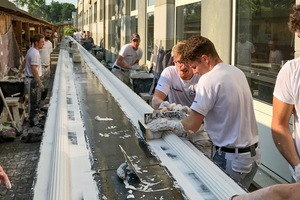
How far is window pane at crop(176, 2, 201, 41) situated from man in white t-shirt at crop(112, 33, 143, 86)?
1.10m

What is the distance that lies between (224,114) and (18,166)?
4201 millimetres

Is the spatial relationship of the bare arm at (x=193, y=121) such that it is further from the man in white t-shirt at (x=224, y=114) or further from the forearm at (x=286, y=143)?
the forearm at (x=286, y=143)

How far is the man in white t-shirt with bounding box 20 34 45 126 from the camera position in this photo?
825 centimetres

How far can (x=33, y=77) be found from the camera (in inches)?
334

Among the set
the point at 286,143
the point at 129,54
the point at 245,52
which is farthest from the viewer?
the point at 129,54

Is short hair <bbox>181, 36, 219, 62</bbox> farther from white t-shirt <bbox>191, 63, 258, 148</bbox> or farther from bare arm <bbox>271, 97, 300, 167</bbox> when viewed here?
bare arm <bbox>271, 97, 300, 167</bbox>

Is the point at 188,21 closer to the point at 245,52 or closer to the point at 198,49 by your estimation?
the point at 245,52

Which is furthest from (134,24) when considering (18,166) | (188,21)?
(18,166)

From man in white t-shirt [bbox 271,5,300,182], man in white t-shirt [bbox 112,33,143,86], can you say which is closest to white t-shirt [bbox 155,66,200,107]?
man in white t-shirt [bbox 271,5,300,182]

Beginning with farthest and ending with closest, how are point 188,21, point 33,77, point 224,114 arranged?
point 188,21
point 33,77
point 224,114

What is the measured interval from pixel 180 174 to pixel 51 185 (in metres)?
0.78

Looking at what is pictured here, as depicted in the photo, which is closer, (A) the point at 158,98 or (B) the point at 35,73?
(A) the point at 158,98

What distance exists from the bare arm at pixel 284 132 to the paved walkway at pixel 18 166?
115 inches

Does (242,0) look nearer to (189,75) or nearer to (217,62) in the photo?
(189,75)
